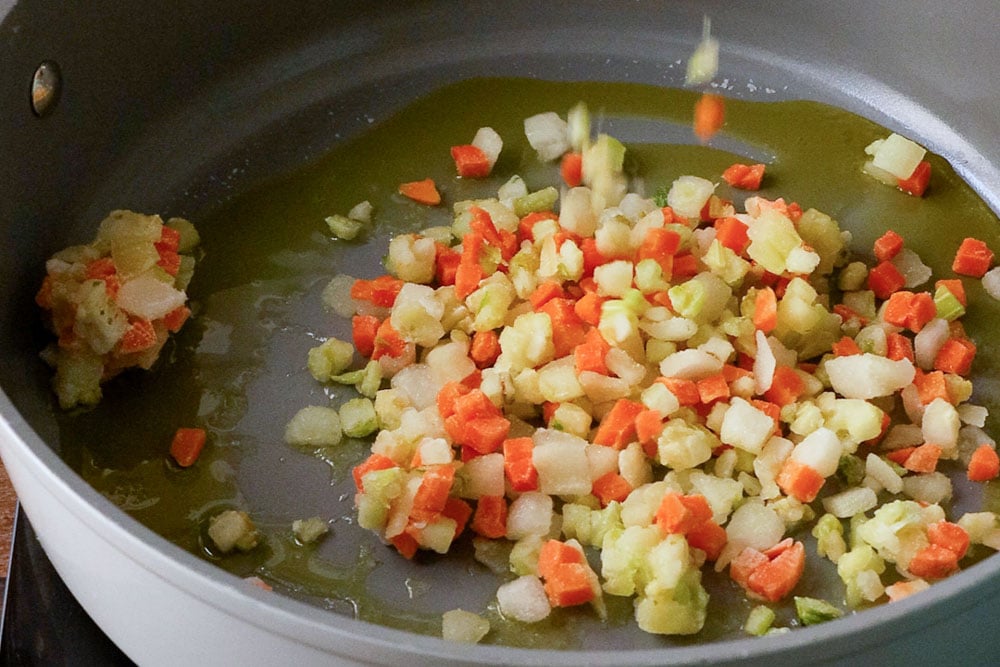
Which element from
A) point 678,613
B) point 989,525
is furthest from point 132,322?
point 989,525

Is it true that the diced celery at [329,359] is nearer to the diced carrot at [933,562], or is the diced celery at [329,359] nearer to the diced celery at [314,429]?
the diced celery at [314,429]

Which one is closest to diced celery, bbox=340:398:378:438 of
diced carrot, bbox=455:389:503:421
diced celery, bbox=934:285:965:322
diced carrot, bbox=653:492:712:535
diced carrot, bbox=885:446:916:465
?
diced carrot, bbox=455:389:503:421

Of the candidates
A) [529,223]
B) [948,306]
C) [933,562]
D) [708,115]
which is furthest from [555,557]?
[708,115]

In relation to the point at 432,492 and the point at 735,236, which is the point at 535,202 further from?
the point at 432,492

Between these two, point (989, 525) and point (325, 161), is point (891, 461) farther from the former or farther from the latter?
point (325, 161)

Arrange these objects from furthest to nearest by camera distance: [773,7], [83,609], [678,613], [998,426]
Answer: [773,7]
[998,426]
[83,609]
[678,613]

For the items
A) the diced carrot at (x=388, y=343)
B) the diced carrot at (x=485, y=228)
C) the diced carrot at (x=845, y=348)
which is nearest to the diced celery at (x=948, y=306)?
the diced carrot at (x=845, y=348)
